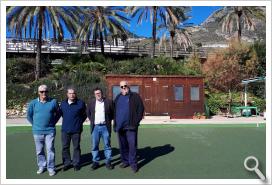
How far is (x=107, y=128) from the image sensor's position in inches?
258

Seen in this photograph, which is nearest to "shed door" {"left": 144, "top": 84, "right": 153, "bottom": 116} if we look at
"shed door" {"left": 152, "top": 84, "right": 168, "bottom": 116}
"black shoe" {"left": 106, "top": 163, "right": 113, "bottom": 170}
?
"shed door" {"left": 152, "top": 84, "right": 168, "bottom": 116}

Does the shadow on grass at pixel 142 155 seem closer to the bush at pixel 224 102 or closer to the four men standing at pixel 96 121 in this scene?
the four men standing at pixel 96 121

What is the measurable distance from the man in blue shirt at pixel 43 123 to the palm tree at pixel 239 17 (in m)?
24.9

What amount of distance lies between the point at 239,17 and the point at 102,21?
11.2 meters

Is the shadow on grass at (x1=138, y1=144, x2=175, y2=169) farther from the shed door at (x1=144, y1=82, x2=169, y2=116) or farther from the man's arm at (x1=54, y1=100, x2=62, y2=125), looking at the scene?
the shed door at (x1=144, y1=82, x2=169, y2=116)

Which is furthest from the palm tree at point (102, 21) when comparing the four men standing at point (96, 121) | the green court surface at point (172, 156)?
the four men standing at point (96, 121)

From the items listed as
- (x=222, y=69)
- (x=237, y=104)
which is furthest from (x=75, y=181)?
(x=222, y=69)

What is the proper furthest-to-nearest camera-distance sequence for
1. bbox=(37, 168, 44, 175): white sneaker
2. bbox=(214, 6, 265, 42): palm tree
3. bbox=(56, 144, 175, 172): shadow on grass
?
bbox=(214, 6, 265, 42): palm tree < bbox=(56, 144, 175, 172): shadow on grass < bbox=(37, 168, 44, 175): white sneaker

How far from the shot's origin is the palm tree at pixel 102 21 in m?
29.3

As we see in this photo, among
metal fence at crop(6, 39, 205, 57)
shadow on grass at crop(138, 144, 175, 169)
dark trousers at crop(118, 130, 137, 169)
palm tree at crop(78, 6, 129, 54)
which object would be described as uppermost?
palm tree at crop(78, 6, 129, 54)

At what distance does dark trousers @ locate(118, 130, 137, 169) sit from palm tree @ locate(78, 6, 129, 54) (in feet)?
76.1

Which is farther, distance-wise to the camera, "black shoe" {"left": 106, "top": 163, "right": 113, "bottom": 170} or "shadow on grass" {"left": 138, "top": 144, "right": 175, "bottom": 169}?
"shadow on grass" {"left": 138, "top": 144, "right": 175, "bottom": 169}

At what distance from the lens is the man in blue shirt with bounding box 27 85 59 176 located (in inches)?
238

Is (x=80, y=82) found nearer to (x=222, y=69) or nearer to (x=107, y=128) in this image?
(x=222, y=69)
